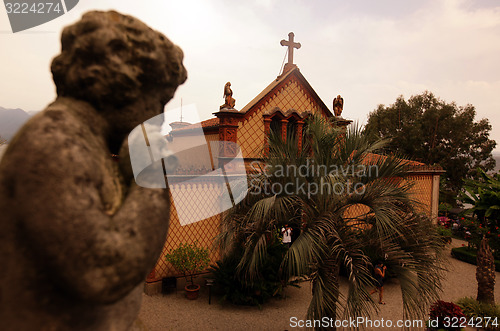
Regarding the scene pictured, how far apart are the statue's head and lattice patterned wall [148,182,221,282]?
6.95m

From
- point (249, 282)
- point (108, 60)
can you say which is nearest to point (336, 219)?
point (108, 60)

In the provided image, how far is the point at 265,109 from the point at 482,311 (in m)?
8.47

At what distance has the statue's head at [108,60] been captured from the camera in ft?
4.66

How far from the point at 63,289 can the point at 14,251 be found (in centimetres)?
25

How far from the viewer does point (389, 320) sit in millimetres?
7332

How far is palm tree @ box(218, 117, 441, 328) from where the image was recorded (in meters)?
3.99

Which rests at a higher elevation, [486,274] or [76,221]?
[76,221]

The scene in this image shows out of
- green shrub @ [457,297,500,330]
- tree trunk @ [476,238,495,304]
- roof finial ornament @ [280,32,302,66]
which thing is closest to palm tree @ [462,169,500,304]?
tree trunk @ [476,238,495,304]

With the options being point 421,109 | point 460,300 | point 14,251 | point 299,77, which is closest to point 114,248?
point 14,251

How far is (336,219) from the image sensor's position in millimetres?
4441

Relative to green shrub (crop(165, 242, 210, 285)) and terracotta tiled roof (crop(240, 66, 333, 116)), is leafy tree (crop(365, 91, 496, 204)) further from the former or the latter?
green shrub (crop(165, 242, 210, 285))

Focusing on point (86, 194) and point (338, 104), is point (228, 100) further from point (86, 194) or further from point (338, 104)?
point (86, 194)

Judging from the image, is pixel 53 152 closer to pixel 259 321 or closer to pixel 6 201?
pixel 6 201

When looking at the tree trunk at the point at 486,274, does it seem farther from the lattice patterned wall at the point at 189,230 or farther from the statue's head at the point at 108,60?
the statue's head at the point at 108,60
